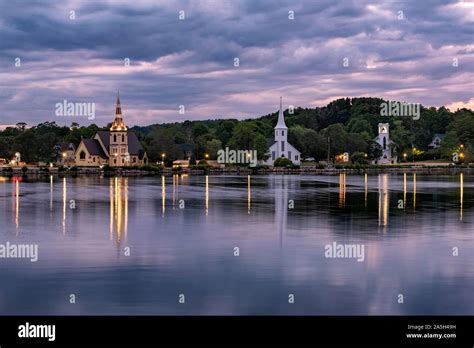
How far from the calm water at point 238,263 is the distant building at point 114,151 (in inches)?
4831

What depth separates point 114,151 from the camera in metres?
170

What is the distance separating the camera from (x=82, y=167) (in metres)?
162

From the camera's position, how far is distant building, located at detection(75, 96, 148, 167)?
555 feet

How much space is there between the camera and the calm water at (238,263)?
1909 cm

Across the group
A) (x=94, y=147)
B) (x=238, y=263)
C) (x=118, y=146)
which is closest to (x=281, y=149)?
(x=118, y=146)

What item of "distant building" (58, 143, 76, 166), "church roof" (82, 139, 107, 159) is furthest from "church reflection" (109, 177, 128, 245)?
"distant building" (58, 143, 76, 166)

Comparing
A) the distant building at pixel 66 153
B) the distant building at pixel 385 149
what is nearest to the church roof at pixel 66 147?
the distant building at pixel 66 153

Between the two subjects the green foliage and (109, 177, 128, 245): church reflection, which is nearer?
(109, 177, 128, 245): church reflection

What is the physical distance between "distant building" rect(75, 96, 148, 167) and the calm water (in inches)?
4831

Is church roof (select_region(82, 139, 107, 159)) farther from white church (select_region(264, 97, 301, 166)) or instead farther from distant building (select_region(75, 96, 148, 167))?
white church (select_region(264, 97, 301, 166))

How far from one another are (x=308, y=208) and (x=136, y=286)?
1140 inches

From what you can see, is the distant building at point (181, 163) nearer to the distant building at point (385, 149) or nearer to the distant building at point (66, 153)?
the distant building at point (66, 153)
